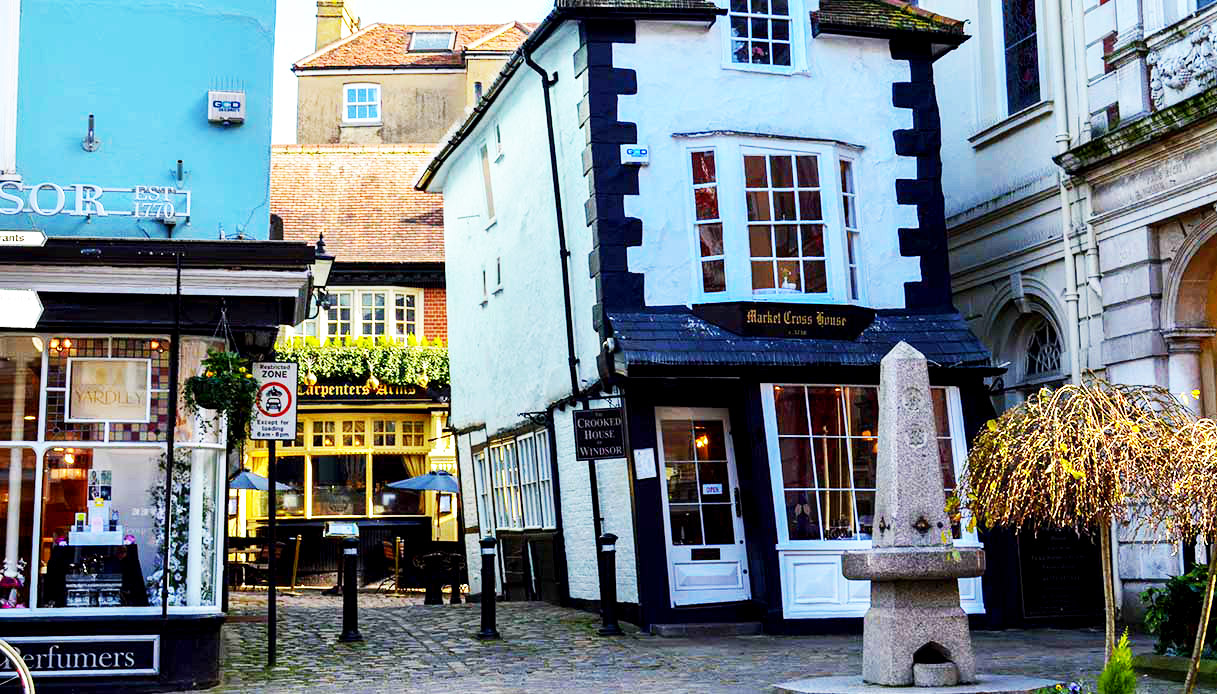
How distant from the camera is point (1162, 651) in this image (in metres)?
12.2

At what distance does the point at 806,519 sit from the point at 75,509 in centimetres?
752

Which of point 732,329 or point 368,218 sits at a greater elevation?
→ point 368,218

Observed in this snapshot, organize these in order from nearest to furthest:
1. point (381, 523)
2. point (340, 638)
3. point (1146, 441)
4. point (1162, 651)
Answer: point (1146, 441) → point (1162, 651) → point (340, 638) → point (381, 523)

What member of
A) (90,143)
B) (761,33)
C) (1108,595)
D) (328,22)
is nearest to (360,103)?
(328,22)

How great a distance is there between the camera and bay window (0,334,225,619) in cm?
1233

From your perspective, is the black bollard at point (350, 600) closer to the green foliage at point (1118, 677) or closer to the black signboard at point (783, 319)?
the black signboard at point (783, 319)

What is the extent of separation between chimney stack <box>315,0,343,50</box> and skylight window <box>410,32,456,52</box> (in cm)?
271

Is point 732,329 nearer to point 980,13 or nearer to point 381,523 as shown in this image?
point 980,13

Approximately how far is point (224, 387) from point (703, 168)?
6518mm

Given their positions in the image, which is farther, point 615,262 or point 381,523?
point 381,523

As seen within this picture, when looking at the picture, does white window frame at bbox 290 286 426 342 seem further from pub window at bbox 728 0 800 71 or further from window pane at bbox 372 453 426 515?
pub window at bbox 728 0 800 71

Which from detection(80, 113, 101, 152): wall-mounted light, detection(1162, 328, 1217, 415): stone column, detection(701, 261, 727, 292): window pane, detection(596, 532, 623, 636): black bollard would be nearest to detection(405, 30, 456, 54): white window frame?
detection(701, 261, 727, 292): window pane

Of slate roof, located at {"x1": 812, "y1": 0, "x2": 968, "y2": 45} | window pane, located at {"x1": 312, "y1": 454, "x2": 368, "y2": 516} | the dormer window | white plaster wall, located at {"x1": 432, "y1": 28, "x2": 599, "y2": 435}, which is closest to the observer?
slate roof, located at {"x1": 812, "y1": 0, "x2": 968, "y2": 45}

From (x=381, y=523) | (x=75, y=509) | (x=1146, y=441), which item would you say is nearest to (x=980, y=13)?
(x=1146, y=441)
